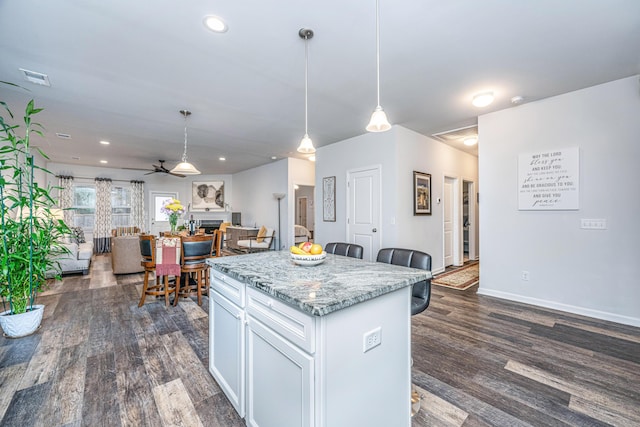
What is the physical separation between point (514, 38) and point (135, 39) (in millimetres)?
3104

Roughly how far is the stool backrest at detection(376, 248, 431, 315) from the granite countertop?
0.53 m

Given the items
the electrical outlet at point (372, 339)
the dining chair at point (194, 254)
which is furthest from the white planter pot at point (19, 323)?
the electrical outlet at point (372, 339)

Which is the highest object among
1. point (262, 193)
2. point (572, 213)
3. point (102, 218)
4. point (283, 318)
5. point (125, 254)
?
point (262, 193)

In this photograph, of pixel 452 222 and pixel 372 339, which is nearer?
pixel 372 339

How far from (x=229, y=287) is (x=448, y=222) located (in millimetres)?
5204

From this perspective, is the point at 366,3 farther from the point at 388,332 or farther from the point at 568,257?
the point at 568,257

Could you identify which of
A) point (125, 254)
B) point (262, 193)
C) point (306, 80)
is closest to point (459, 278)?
point (306, 80)

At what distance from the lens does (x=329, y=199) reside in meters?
5.61

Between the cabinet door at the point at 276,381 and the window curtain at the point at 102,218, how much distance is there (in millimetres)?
8946

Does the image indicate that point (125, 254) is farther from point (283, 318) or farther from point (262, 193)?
point (283, 318)

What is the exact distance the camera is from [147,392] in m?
1.89

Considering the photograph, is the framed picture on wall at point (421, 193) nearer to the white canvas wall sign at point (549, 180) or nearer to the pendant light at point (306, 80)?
the white canvas wall sign at point (549, 180)

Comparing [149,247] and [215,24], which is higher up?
[215,24]

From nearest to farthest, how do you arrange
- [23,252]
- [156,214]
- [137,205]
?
[23,252] < [137,205] < [156,214]
